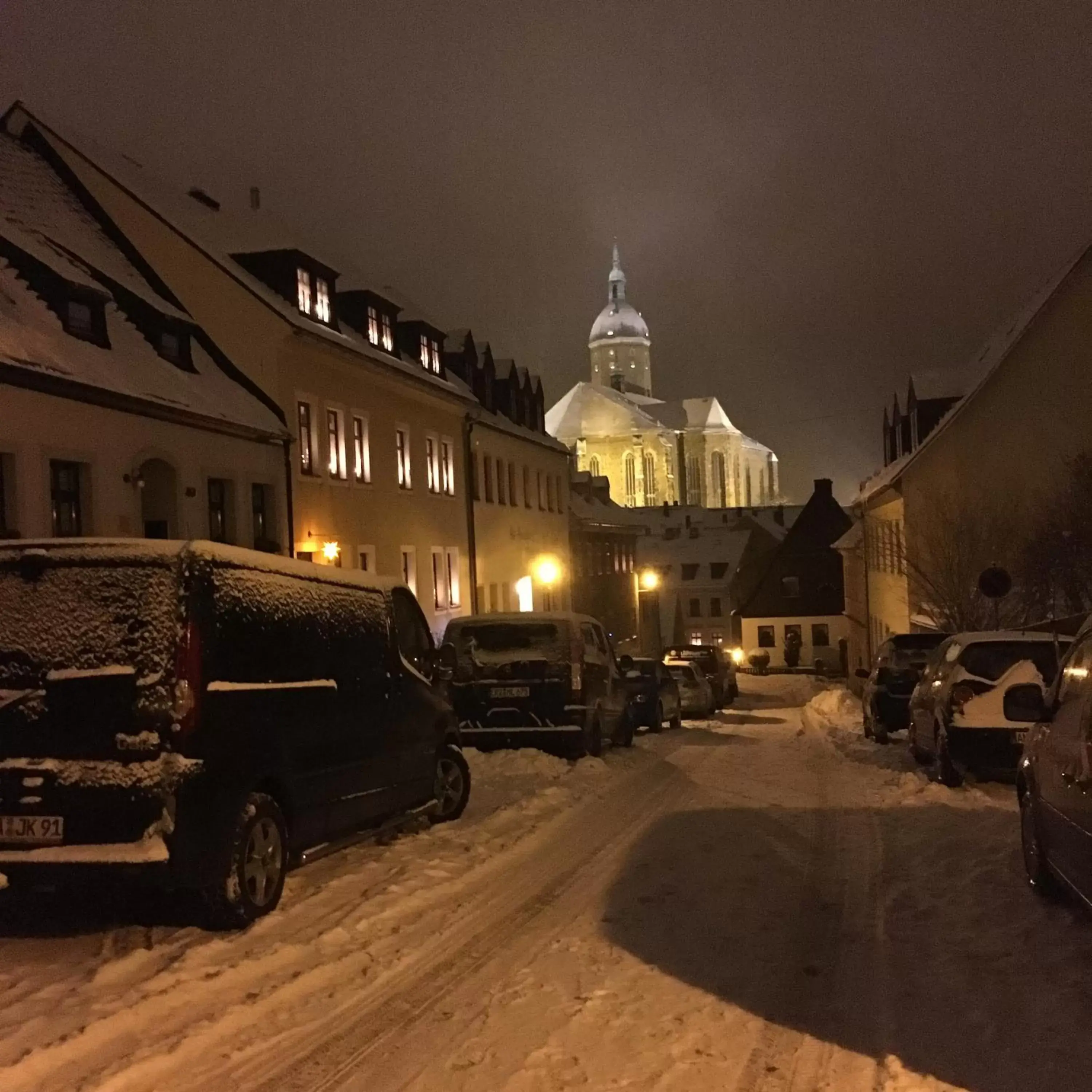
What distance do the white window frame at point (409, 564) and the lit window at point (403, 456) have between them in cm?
148

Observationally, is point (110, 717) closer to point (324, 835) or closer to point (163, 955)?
point (163, 955)

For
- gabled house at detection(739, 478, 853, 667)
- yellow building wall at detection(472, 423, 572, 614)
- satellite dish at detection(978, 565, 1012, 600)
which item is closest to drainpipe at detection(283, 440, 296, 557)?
yellow building wall at detection(472, 423, 572, 614)

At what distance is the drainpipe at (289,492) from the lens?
2342 centimetres

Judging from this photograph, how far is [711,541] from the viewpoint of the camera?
9206 cm

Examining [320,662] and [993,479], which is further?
[993,479]

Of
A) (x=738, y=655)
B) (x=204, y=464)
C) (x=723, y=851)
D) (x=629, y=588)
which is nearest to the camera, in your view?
(x=723, y=851)

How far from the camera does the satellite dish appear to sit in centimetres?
2106

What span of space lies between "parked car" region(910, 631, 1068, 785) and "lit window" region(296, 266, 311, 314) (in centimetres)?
1662

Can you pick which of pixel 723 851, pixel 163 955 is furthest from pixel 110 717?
pixel 723 851

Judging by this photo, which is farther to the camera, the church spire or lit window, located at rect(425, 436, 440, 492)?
the church spire

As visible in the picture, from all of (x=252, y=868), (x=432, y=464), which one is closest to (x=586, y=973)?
(x=252, y=868)

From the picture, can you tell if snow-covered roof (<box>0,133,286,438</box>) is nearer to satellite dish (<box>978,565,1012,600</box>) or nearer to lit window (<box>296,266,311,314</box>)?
lit window (<box>296,266,311,314</box>)

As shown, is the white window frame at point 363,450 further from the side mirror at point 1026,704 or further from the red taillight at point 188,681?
the side mirror at point 1026,704

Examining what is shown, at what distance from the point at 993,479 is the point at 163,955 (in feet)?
90.6
